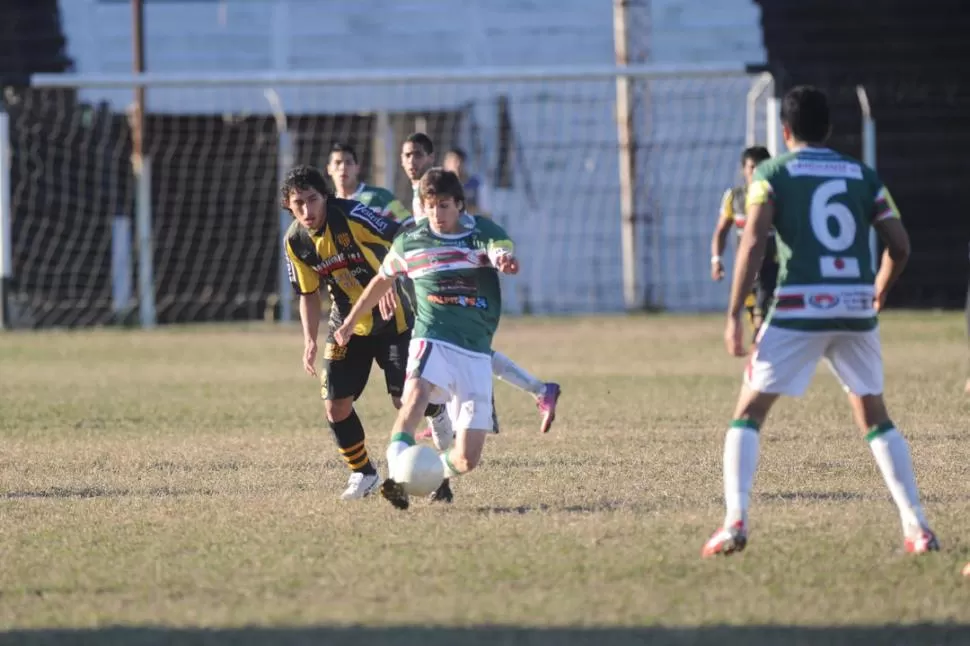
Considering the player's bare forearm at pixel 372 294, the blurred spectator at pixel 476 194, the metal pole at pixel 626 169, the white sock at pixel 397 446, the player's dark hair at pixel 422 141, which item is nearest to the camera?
the white sock at pixel 397 446

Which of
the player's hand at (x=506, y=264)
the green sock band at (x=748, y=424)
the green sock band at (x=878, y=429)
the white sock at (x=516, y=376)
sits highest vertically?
Result: the player's hand at (x=506, y=264)

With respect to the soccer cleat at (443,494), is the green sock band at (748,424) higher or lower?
higher

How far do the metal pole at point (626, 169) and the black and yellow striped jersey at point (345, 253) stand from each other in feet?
50.2

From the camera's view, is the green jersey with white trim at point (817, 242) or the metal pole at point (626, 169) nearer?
the green jersey with white trim at point (817, 242)

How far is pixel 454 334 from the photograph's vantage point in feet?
24.3

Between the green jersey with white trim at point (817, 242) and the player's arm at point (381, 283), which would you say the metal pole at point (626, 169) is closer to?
the player's arm at point (381, 283)

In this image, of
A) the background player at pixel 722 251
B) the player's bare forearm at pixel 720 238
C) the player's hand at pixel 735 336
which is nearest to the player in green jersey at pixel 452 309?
the player's hand at pixel 735 336

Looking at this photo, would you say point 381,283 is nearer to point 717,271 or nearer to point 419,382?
point 419,382

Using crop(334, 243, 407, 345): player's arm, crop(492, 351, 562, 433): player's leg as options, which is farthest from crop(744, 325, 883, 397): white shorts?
crop(492, 351, 562, 433): player's leg

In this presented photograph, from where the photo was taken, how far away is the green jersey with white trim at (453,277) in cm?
742

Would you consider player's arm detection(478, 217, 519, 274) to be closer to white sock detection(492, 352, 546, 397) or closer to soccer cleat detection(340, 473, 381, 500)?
soccer cleat detection(340, 473, 381, 500)

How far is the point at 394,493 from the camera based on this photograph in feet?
23.4

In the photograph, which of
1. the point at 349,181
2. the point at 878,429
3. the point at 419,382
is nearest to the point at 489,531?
the point at 419,382

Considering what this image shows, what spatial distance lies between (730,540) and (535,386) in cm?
310
